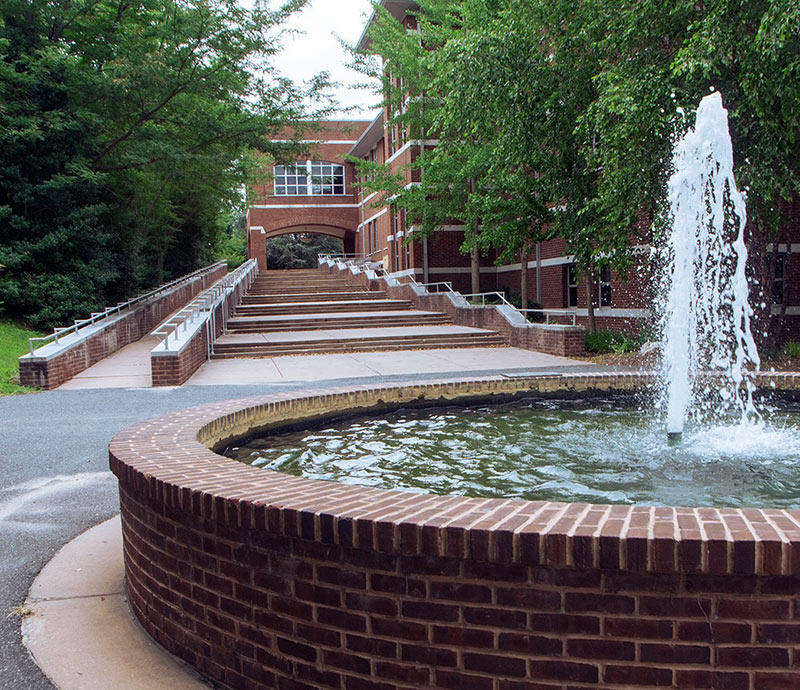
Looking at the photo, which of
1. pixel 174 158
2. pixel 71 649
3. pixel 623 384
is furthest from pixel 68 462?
pixel 174 158

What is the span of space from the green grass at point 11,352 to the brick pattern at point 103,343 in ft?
1.17

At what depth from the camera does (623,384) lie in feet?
28.4

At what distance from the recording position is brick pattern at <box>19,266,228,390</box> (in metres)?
14.6

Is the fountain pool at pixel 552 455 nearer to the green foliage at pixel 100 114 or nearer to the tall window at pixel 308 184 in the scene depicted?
the green foliage at pixel 100 114

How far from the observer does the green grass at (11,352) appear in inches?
567

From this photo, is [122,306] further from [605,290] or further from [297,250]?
[297,250]

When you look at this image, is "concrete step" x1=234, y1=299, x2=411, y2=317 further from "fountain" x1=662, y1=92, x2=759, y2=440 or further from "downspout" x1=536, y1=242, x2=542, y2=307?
"fountain" x1=662, y1=92, x2=759, y2=440

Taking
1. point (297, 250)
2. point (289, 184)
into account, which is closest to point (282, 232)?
point (289, 184)

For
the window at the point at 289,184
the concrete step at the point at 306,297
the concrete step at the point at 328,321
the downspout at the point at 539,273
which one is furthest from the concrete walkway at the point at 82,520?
the window at the point at 289,184

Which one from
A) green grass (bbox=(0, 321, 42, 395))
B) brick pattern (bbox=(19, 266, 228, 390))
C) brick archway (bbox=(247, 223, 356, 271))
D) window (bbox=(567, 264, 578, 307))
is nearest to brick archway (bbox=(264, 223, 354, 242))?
brick archway (bbox=(247, 223, 356, 271))


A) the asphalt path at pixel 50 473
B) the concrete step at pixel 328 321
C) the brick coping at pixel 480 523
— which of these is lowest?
the asphalt path at pixel 50 473

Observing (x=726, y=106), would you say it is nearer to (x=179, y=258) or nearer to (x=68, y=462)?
(x=68, y=462)

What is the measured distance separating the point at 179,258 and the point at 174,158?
18.8 metres

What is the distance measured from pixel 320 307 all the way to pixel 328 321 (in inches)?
132
